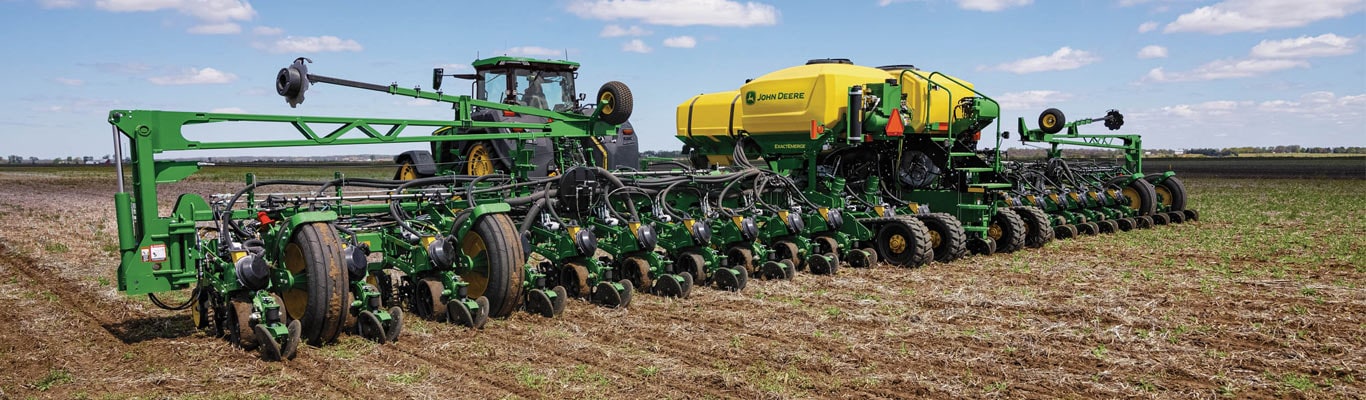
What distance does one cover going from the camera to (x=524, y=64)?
13.9m

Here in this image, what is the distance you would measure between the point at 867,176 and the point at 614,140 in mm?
3539

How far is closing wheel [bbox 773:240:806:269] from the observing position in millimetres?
9906

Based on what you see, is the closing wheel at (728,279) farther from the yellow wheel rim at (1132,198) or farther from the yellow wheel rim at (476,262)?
the yellow wheel rim at (1132,198)

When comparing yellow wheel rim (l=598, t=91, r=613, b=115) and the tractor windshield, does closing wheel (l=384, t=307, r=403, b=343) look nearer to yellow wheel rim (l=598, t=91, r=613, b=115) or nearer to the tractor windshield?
yellow wheel rim (l=598, t=91, r=613, b=115)

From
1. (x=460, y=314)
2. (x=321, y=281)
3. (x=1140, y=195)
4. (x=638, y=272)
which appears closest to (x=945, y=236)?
(x=638, y=272)

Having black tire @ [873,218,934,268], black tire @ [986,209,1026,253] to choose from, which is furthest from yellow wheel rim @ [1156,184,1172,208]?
black tire @ [873,218,934,268]

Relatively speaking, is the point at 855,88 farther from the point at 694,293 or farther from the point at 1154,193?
the point at 1154,193

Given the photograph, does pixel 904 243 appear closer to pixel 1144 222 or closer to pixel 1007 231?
pixel 1007 231

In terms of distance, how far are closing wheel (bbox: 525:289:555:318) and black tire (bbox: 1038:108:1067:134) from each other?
10978 millimetres

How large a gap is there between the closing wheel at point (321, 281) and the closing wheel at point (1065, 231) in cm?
1033

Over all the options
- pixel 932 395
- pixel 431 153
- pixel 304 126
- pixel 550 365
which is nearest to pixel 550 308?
pixel 550 365

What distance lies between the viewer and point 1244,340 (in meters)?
6.54

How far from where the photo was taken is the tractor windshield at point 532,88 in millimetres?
13914

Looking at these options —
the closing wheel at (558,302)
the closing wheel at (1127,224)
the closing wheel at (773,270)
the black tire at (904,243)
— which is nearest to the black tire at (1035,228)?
the black tire at (904,243)
